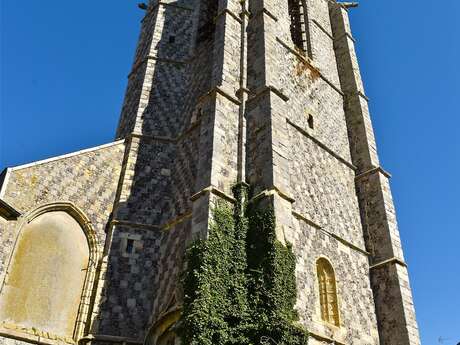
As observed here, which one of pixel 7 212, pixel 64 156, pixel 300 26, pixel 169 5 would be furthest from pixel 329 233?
pixel 169 5

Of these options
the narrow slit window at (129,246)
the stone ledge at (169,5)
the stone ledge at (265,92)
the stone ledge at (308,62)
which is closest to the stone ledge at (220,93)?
the stone ledge at (265,92)

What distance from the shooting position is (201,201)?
10547 millimetres

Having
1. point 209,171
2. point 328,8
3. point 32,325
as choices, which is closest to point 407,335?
point 209,171

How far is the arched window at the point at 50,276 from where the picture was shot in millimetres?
10609

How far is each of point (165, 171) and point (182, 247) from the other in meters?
3.30

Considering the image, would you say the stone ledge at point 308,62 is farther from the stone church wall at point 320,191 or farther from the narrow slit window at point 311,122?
the narrow slit window at point 311,122

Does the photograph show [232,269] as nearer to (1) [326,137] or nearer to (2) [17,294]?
(2) [17,294]

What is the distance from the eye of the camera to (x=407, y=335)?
12133mm

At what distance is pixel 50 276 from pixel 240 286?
A: 187 inches

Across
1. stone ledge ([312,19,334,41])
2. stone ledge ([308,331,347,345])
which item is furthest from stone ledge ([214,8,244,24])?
stone ledge ([308,331,347,345])

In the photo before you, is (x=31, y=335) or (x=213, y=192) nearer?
(x=31, y=335)

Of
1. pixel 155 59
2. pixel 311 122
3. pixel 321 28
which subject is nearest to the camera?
pixel 311 122

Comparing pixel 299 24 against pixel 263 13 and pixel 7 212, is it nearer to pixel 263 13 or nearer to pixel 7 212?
pixel 263 13

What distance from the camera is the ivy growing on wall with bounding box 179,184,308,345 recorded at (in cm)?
880
